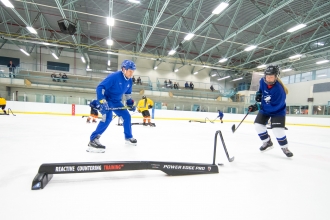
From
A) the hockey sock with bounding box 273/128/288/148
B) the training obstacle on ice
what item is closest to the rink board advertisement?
the training obstacle on ice

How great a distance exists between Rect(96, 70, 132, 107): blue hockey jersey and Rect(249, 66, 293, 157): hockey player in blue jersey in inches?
83.5

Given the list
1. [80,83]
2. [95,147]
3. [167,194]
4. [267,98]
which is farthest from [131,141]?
[80,83]

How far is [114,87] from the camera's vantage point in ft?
8.82

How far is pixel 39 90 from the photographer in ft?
52.1

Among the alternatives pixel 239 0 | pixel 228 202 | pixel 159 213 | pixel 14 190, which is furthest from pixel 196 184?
pixel 239 0

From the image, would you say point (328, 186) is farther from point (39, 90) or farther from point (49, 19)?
point (39, 90)

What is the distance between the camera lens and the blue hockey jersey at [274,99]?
2.56 metres

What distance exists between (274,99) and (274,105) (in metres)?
0.09

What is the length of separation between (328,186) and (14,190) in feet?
8.38

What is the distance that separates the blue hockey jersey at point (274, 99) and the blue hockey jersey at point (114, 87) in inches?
84.2

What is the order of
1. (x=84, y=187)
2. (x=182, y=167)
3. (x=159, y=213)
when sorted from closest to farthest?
(x=159, y=213) < (x=84, y=187) < (x=182, y=167)

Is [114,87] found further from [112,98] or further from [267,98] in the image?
[267,98]

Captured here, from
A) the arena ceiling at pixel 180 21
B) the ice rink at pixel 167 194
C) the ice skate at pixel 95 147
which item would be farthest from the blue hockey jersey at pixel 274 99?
the arena ceiling at pixel 180 21

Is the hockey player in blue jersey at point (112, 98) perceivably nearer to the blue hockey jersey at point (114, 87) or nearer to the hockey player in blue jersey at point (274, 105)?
the blue hockey jersey at point (114, 87)
